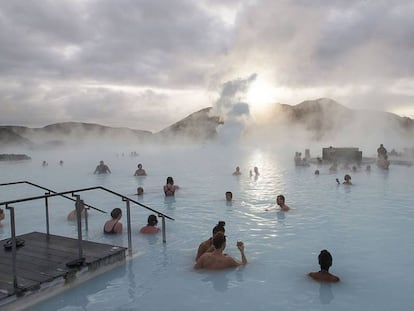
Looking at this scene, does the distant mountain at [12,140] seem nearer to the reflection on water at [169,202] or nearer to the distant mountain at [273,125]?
the distant mountain at [273,125]

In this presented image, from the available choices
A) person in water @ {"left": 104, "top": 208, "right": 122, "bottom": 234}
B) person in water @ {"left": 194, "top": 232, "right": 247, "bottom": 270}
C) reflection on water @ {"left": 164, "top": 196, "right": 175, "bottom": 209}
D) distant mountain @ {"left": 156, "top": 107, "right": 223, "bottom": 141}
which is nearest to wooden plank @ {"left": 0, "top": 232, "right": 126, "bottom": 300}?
person in water @ {"left": 194, "top": 232, "right": 247, "bottom": 270}

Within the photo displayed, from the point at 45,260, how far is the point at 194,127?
138179 mm

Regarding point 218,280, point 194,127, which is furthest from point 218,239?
point 194,127

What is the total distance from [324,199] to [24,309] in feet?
35.0

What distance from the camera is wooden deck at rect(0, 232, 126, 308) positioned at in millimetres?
4910

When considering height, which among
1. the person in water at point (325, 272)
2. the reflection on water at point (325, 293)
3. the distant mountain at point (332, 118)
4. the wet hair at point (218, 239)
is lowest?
the reflection on water at point (325, 293)

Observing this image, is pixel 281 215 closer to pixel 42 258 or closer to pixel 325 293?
pixel 325 293

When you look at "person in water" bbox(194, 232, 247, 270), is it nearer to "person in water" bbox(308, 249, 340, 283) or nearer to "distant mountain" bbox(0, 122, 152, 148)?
"person in water" bbox(308, 249, 340, 283)

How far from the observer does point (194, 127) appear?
143375 mm

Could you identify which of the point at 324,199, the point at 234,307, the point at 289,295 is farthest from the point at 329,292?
the point at 324,199

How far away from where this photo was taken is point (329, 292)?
5.43 metres

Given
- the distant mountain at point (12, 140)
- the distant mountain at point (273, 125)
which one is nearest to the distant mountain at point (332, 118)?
the distant mountain at point (273, 125)

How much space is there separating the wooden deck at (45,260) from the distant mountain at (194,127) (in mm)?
115020

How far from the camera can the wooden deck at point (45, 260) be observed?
4.91m
